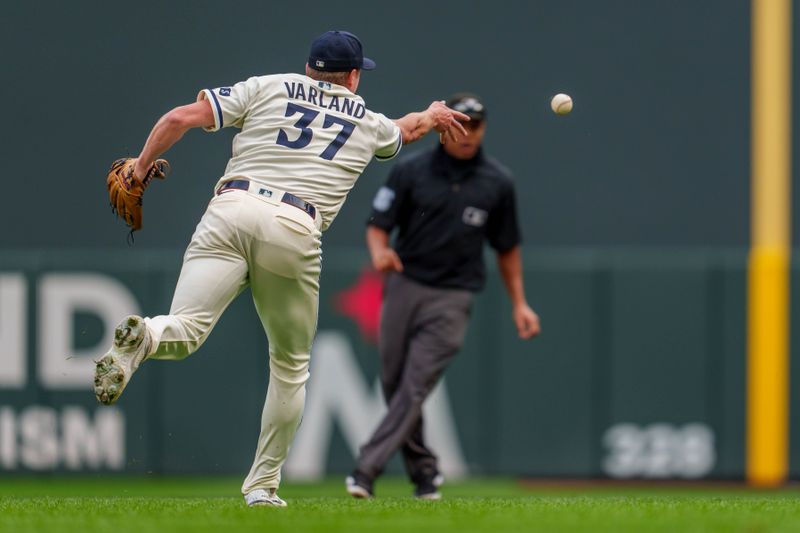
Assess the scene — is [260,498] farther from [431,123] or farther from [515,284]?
[515,284]

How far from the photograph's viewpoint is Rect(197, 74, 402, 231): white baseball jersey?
222 inches

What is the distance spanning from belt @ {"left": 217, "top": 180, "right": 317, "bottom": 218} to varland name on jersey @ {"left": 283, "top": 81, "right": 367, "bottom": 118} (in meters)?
0.37

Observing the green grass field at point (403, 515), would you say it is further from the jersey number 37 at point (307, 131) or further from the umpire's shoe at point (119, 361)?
the jersey number 37 at point (307, 131)

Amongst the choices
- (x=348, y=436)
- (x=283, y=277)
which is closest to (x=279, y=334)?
(x=283, y=277)

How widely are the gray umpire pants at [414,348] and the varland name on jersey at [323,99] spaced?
182 centimetres

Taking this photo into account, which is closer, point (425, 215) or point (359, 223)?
point (425, 215)

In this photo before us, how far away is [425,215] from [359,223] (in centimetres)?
257

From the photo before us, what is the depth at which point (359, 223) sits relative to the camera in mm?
10086

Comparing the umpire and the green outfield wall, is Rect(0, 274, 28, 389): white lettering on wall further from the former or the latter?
the umpire

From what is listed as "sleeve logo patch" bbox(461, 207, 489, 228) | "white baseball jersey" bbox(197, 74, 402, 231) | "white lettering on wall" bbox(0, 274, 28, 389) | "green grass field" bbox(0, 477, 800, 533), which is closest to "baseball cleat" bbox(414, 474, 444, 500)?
"green grass field" bbox(0, 477, 800, 533)

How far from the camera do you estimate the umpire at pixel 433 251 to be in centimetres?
740

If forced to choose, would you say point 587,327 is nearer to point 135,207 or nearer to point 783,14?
point 783,14

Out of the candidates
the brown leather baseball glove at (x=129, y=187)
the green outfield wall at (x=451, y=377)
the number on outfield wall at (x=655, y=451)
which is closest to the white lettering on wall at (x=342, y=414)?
the green outfield wall at (x=451, y=377)

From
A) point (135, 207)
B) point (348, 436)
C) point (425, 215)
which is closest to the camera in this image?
point (135, 207)
